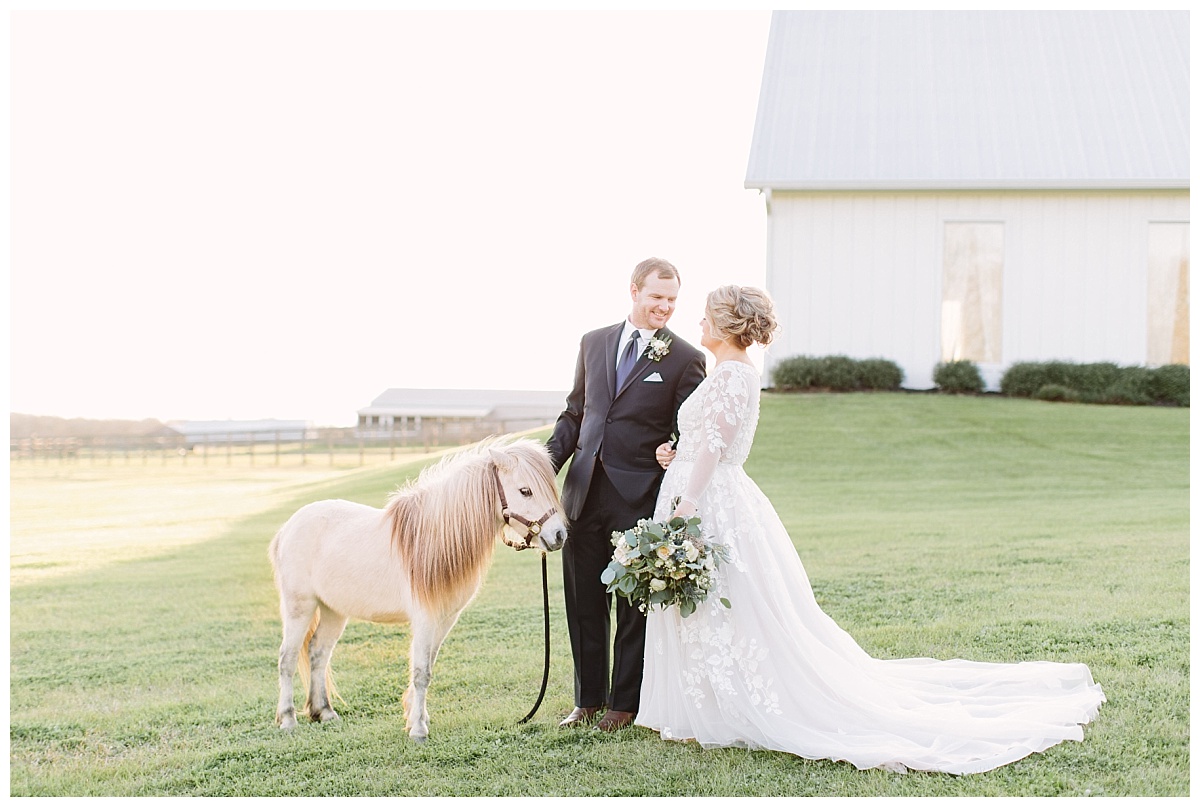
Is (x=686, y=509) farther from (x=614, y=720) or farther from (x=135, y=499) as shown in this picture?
(x=135, y=499)

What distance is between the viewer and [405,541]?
486 cm

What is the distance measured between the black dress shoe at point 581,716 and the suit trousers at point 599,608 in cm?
3

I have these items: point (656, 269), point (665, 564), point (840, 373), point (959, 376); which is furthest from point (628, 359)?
point (959, 376)

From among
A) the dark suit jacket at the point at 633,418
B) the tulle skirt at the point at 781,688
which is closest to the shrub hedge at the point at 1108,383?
the tulle skirt at the point at 781,688

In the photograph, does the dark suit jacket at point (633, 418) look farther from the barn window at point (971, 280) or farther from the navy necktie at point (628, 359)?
the barn window at point (971, 280)

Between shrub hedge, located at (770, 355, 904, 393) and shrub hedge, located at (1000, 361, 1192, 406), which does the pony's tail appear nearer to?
shrub hedge, located at (770, 355, 904, 393)

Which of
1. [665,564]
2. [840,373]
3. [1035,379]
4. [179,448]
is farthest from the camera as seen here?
[179,448]

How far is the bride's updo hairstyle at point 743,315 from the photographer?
4547 mm

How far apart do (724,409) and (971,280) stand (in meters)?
15.4

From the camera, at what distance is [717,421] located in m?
4.58

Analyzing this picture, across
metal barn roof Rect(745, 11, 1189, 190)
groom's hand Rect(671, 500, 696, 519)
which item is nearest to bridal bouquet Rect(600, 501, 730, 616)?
groom's hand Rect(671, 500, 696, 519)

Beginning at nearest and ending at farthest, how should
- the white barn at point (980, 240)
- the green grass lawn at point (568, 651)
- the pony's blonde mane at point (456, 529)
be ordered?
1. the green grass lawn at point (568, 651)
2. the pony's blonde mane at point (456, 529)
3. the white barn at point (980, 240)

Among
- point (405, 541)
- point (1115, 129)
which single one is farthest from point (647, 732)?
point (1115, 129)

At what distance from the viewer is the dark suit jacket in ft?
16.1
